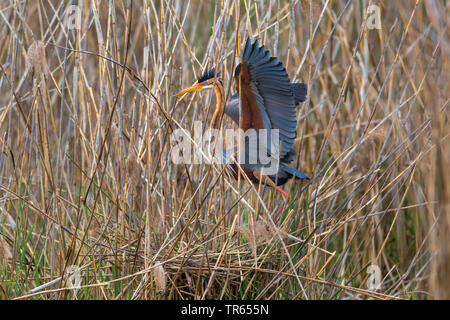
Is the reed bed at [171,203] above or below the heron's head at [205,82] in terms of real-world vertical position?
below

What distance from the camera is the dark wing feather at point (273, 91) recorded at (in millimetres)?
1565

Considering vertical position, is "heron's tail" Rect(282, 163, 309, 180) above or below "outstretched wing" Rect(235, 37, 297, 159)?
below

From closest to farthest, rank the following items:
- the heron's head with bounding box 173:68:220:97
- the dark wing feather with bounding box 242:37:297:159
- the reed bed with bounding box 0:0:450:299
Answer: the reed bed with bounding box 0:0:450:299, the dark wing feather with bounding box 242:37:297:159, the heron's head with bounding box 173:68:220:97

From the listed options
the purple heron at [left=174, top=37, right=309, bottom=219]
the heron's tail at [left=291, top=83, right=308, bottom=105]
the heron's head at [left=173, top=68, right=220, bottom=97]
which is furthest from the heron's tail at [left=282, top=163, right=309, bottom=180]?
the heron's head at [left=173, top=68, right=220, bottom=97]

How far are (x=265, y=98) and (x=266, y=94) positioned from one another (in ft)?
0.07

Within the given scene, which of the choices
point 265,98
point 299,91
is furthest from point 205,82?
point 299,91

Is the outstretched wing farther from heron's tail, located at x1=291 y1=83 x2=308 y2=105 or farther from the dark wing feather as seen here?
heron's tail, located at x1=291 y1=83 x2=308 y2=105

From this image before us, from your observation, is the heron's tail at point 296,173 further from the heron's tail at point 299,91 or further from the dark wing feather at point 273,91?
the heron's tail at point 299,91

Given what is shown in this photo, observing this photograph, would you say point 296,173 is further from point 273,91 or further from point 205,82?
point 205,82

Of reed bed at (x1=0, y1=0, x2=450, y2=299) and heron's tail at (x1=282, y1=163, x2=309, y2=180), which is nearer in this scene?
reed bed at (x1=0, y1=0, x2=450, y2=299)

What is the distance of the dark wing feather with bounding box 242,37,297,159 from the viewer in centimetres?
157

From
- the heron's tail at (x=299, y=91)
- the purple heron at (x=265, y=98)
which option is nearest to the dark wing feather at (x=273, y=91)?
the purple heron at (x=265, y=98)
